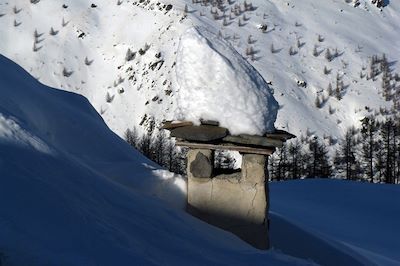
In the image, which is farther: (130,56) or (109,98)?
(130,56)

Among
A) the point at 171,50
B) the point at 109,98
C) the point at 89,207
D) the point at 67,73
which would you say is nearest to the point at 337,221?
the point at 89,207

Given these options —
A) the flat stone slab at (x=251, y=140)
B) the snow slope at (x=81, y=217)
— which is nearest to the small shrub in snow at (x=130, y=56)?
the snow slope at (x=81, y=217)

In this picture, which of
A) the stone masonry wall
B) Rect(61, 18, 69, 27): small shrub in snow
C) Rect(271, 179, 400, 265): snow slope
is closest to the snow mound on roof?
the stone masonry wall

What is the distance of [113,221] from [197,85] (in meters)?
3.32

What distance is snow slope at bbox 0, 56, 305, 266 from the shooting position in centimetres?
347

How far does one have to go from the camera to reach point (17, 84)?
861cm

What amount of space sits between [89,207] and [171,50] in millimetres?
39014

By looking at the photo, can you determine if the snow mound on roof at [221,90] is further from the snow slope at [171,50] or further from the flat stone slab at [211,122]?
the snow slope at [171,50]

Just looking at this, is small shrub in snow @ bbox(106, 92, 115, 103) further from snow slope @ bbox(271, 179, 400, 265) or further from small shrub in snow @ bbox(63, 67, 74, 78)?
snow slope @ bbox(271, 179, 400, 265)

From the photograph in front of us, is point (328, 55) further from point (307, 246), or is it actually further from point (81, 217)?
point (81, 217)

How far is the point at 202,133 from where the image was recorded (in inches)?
288

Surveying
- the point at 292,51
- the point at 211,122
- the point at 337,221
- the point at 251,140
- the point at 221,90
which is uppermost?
the point at 292,51

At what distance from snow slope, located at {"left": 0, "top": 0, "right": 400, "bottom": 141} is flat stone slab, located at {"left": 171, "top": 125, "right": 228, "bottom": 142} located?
29.7m

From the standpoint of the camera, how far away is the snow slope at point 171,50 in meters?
40.5
